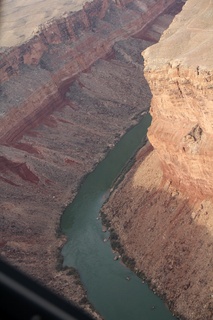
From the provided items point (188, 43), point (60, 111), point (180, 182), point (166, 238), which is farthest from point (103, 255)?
point (60, 111)

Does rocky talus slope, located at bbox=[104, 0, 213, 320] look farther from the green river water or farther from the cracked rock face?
the green river water

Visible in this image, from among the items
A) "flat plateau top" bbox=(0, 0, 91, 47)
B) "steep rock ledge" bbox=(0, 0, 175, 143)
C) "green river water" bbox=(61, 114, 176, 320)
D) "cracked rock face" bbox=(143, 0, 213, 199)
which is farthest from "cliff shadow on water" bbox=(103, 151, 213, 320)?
"flat plateau top" bbox=(0, 0, 91, 47)

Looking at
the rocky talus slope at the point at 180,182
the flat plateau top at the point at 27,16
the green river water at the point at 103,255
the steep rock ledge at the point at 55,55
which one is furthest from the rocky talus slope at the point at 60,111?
the rocky talus slope at the point at 180,182

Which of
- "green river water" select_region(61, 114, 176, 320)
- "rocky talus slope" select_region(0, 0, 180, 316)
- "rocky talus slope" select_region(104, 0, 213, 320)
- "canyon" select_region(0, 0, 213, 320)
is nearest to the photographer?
"rocky talus slope" select_region(104, 0, 213, 320)

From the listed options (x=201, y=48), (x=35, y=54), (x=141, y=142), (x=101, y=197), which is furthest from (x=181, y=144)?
(x=35, y=54)

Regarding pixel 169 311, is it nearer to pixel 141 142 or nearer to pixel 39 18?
pixel 141 142

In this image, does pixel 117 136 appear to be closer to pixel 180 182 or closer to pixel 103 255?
pixel 103 255
